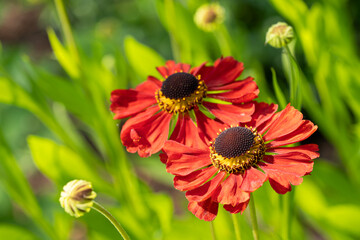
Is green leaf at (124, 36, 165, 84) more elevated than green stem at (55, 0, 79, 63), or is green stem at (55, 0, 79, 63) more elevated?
green stem at (55, 0, 79, 63)

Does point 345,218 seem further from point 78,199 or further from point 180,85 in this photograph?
point 78,199

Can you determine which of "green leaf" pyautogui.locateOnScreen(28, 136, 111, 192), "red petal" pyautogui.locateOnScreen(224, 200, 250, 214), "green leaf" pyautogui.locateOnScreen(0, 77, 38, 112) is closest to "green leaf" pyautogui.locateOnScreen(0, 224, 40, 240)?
"green leaf" pyautogui.locateOnScreen(28, 136, 111, 192)

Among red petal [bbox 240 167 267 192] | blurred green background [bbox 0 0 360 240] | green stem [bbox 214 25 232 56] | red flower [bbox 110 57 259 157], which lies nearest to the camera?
red petal [bbox 240 167 267 192]

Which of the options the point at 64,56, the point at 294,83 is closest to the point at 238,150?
the point at 294,83

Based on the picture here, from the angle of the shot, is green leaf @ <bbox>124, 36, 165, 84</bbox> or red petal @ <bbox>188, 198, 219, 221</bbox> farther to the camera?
green leaf @ <bbox>124, 36, 165, 84</bbox>

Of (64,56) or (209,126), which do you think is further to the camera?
(64,56)

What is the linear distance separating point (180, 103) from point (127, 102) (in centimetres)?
7

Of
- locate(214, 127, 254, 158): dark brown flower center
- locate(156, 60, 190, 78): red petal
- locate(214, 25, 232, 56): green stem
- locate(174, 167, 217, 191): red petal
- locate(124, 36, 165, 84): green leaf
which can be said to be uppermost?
locate(124, 36, 165, 84): green leaf

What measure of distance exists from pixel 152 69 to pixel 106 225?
36 centimetres

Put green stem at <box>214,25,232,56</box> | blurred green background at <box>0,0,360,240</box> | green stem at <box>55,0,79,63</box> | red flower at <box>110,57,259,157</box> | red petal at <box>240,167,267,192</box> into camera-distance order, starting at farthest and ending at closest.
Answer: green stem at <box>214,25,232,56</box>, blurred green background at <box>0,0,360,240</box>, green stem at <box>55,0,79,63</box>, red flower at <box>110,57,259,157</box>, red petal at <box>240,167,267,192</box>

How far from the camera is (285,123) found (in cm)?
46

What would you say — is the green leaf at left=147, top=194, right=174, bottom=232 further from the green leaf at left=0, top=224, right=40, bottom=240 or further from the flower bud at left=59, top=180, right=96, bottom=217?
the flower bud at left=59, top=180, right=96, bottom=217

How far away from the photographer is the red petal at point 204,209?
435 mm

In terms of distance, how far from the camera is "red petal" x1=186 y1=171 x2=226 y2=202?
1.39 feet
